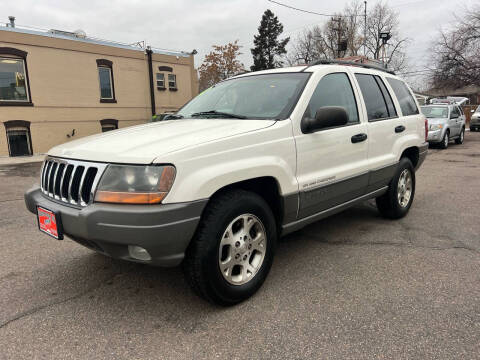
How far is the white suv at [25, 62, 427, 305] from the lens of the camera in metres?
2.28

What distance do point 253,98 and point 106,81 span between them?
16.5 meters

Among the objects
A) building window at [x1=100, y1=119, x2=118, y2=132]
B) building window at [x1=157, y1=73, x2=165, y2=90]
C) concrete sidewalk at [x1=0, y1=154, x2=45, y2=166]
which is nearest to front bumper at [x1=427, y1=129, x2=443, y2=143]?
→ building window at [x1=157, y1=73, x2=165, y2=90]

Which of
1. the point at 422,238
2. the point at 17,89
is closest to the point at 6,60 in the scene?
the point at 17,89

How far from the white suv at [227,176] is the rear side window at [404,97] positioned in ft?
2.38

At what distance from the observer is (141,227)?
2211mm

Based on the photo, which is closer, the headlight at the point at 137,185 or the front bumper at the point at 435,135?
A: the headlight at the point at 137,185

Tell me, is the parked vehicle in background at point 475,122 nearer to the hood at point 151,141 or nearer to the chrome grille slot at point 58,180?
the hood at point 151,141

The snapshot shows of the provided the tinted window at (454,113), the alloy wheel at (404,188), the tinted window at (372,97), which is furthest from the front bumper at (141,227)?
the tinted window at (454,113)

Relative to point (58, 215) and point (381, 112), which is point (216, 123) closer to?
point (58, 215)

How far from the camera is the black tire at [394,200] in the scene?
4480 millimetres

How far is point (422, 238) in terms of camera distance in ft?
13.5

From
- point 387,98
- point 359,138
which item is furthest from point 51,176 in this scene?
point 387,98

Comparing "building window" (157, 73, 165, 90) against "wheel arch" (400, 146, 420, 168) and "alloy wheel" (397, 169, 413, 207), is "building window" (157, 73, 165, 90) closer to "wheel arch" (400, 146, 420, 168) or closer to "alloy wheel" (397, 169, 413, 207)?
"wheel arch" (400, 146, 420, 168)

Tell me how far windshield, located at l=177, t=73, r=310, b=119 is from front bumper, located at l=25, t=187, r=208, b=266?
1.21 meters
